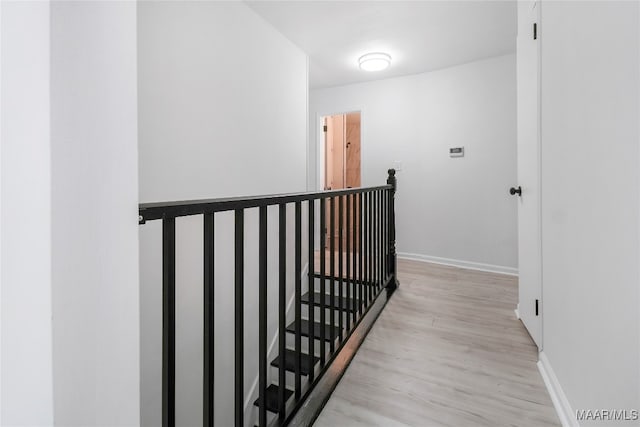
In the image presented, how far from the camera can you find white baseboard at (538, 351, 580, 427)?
49.3 inches

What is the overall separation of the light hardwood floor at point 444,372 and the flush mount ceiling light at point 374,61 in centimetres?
253

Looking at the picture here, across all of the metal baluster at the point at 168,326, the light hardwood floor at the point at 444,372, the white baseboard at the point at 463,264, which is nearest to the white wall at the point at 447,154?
the white baseboard at the point at 463,264

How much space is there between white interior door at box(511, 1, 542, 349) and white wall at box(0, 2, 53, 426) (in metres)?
2.09

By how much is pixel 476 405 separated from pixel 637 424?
0.69 meters

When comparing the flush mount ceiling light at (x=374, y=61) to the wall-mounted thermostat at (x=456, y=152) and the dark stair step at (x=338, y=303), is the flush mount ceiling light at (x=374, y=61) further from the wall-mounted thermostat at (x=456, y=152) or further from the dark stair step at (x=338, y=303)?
the dark stair step at (x=338, y=303)

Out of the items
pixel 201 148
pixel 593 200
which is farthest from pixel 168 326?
pixel 201 148

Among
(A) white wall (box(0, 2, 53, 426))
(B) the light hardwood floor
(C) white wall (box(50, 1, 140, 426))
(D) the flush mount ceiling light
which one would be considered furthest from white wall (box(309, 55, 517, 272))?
(A) white wall (box(0, 2, 53, 426))

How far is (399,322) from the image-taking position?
89.5 inches

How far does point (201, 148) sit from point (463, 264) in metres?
3.20

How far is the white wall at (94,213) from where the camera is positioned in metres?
0.48

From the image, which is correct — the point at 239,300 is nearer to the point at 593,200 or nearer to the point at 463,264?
the point at 593,200

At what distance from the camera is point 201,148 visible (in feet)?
7.16

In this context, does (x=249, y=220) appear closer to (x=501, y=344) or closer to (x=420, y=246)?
(x=501, y=344)

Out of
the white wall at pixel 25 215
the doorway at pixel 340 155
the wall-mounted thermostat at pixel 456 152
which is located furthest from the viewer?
the doorway at pixel 340 155
